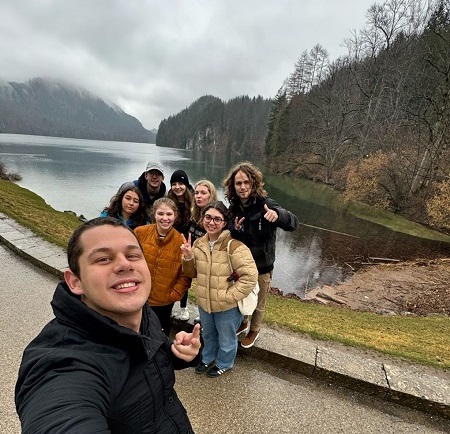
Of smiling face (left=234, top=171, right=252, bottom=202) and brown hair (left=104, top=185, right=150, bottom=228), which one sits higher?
smiling face (left=234, top=171, right=252, bottom=202)

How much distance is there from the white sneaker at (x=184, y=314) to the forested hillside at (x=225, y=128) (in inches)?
3929

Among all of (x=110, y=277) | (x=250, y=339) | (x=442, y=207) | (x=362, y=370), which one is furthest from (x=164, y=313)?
(x=442, y=207)

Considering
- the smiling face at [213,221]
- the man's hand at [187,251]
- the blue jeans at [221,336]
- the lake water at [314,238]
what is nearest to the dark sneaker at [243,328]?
the blue jeans at [221,336]

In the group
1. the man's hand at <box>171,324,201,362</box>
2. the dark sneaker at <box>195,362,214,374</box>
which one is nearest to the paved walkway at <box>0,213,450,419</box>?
the dark sneaker at <box>195,362,214,374</box>

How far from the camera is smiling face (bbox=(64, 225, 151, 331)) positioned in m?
1.26

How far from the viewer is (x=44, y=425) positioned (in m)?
0.98

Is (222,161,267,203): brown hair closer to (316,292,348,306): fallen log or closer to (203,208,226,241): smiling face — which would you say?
(203,208,226,241): smiling face

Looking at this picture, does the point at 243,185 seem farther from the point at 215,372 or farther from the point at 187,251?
the point at 215,372

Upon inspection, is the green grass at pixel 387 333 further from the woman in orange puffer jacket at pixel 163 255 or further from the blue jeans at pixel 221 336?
the woman in orange puffer jacket at pixel 163 255

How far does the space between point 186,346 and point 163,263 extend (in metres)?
1.52

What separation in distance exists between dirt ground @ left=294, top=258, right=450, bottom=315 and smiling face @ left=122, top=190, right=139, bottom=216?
Result: 7.36 m

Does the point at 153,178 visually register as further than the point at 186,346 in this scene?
Yes

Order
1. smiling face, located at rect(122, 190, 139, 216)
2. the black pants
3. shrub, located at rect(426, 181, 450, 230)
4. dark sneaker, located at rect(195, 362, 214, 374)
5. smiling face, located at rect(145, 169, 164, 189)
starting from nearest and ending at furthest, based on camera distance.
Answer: dark sneaker, located at rect(195, 362, 214, 374) < the black pants < smiling face, located at rect(122, 190, 139, 216) < smiling face, located at rect(145, 169, 164, 189) < shrub, located at rect(426, 181, 450, 230)

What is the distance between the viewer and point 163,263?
9.87 ft
